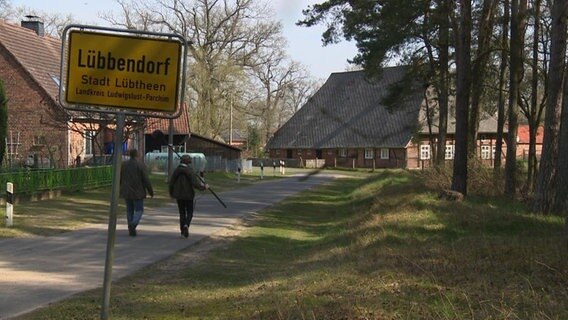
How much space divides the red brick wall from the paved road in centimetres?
1763

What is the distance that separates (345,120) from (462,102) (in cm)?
5917

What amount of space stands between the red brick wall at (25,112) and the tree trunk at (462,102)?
21528 mm

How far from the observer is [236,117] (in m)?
68.4

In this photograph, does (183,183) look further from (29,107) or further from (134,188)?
(29,107)

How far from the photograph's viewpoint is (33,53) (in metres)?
37.1

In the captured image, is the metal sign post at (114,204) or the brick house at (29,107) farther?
the brick house at (29,107)

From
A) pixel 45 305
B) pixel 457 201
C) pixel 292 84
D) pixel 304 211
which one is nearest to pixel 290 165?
pixel 292 84

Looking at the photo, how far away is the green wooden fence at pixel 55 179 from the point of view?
19348 millimetres

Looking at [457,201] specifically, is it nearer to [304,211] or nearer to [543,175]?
[543,175]

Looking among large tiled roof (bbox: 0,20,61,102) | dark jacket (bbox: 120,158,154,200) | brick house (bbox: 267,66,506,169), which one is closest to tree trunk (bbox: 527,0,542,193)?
dark jacket (bbox: 120,158,154,200)

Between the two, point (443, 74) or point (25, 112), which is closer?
point (443, 74)

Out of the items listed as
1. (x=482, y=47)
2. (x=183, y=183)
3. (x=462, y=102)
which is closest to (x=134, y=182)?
(x=183, y=183)

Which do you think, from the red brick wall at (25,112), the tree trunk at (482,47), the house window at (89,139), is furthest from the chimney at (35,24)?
the tree trunk at (482,47)

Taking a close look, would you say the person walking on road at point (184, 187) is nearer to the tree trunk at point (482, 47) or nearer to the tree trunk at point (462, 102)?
the tree trunk at point (462, 102)
